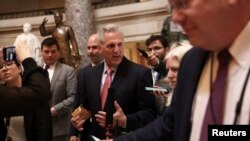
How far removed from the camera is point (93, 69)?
3.71 m

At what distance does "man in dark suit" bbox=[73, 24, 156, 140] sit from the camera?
11.0ft

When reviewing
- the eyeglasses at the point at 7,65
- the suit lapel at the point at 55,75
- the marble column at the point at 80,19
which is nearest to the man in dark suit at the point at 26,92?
the eyeglasses at the point at 7,65

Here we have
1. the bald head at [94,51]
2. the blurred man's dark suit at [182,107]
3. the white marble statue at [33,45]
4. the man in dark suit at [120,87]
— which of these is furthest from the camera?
the white marble statue at [33,45]

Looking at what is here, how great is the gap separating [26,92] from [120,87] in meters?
0.91

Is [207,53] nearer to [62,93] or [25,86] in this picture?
[25,86]

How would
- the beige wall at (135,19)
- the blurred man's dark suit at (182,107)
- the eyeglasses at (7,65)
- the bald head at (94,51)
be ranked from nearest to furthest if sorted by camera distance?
1. the blurred man's dark suit at (182,107)
2. the eyeglasses at (7,65)
3. the bald head at (94,51)
4. the beige wall at (135,19)

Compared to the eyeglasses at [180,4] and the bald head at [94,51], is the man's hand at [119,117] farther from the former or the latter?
the bald head at [94,51]

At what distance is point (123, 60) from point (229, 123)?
2.29 meters

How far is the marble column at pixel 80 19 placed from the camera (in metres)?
9.02

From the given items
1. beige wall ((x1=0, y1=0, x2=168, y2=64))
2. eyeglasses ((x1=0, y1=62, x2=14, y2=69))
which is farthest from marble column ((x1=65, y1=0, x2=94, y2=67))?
eyeglasses ((x1=0, y1=62, x2=14, y2=69))

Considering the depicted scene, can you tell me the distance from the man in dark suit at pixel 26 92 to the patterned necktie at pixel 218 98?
5.01 ft

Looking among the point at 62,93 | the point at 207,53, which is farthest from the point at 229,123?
the point at 62,93

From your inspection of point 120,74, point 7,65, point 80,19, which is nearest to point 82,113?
point 120,74

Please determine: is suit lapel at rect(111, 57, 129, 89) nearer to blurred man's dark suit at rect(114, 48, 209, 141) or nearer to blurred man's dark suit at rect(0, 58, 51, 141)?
blurred man's dark suit at rect(0, 58, 51, 141)
